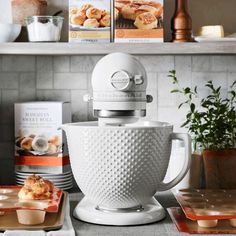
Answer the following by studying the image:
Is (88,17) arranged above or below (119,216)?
above

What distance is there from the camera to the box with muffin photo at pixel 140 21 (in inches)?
73.1

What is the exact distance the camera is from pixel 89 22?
187cm

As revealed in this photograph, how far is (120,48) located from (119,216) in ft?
1.85

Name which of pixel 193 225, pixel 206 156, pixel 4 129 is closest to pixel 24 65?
pixel 4 129

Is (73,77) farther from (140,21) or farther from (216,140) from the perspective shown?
(216,140)

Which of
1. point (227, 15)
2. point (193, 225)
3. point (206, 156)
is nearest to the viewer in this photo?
point (193, 225)

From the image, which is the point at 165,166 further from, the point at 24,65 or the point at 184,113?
the point at 24,65

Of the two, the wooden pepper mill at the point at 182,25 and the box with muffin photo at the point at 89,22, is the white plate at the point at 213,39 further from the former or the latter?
the box with muffin photo at the point at 89,22

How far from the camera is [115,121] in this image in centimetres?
152

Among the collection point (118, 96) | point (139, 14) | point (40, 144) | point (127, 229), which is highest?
point (139, 14)

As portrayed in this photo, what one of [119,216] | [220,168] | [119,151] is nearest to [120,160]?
[119,151]

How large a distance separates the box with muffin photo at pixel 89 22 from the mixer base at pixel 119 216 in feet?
1.84

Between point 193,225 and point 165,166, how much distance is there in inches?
6.6

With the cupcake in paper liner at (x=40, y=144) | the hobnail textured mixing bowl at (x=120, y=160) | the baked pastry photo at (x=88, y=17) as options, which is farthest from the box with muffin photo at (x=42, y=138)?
the hobnail textured mixing bowl at (x=120, y=160)
